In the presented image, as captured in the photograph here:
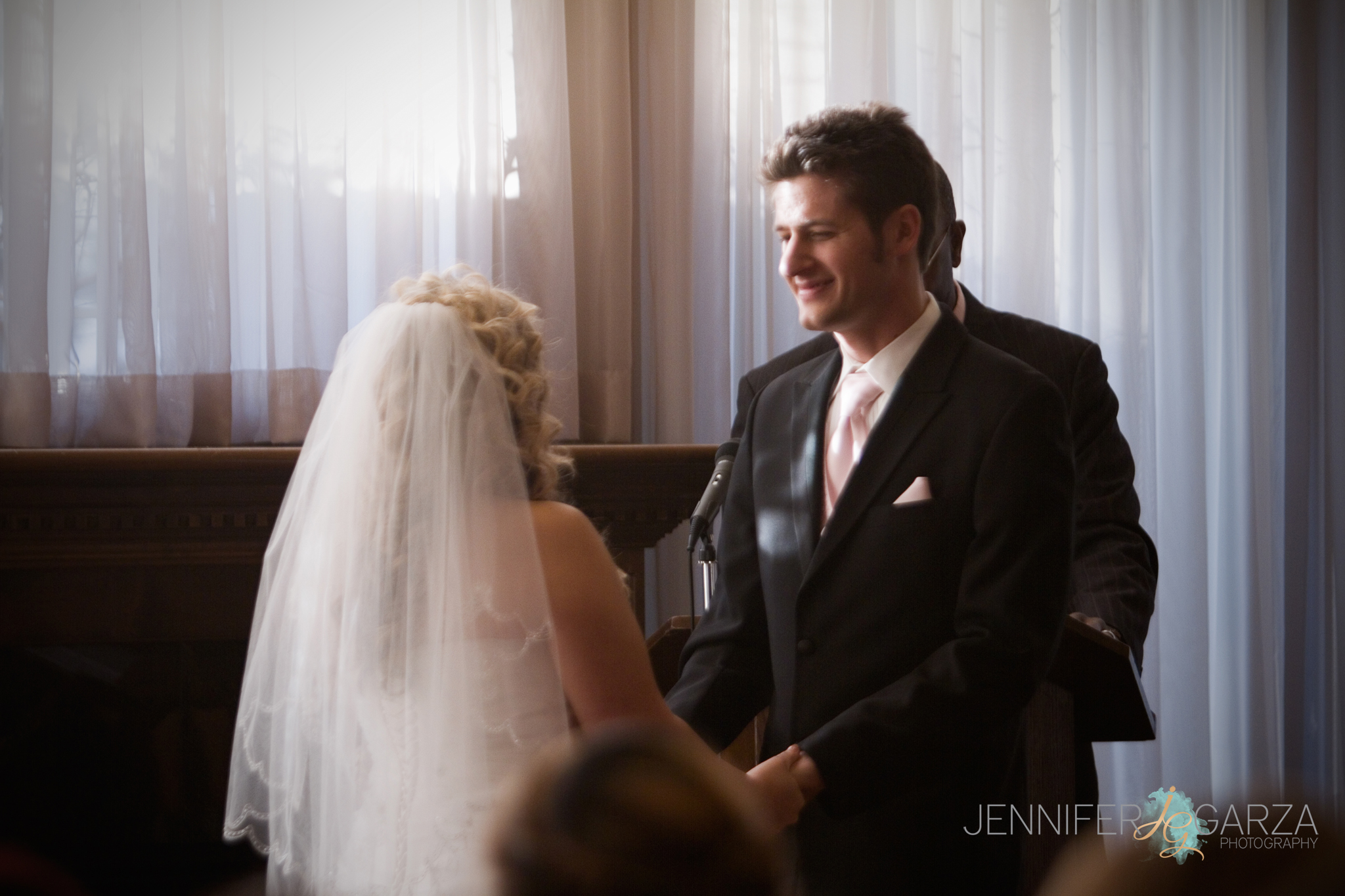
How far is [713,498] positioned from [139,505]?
58.8 inches

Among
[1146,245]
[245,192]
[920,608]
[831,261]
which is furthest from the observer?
[1146,245]

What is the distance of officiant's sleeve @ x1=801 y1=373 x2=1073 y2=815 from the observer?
1.48 meters

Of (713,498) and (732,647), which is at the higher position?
(713,498)

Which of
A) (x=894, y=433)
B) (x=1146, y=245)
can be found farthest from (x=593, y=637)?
(x=1146, y=245)

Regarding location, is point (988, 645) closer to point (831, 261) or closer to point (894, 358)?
point (894, 358)

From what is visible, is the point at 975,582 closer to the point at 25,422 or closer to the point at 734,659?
the point at 734,659

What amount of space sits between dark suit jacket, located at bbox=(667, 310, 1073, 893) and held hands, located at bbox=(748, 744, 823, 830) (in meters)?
0.02

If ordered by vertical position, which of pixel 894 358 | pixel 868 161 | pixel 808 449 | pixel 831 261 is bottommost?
pixel 808 449

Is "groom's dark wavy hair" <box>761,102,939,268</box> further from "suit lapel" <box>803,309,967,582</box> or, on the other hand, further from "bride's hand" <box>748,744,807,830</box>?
"bride's hand" <box>748,744,807,830</box>

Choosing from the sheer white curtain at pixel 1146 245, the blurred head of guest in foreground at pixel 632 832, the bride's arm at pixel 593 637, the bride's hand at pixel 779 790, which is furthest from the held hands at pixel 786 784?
the sheer white curtain at pixel 1146 245

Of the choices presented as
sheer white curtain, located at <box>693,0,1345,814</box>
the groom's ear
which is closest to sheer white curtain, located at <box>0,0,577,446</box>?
sheer white curtain, located at <box>693,0,1345,814</box>

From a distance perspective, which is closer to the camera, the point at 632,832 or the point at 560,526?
the point at 632,832

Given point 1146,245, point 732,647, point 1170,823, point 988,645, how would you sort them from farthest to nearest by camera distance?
point 1146,245, point 732,647, point 988,645, point 1170,823

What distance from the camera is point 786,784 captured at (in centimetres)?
148
